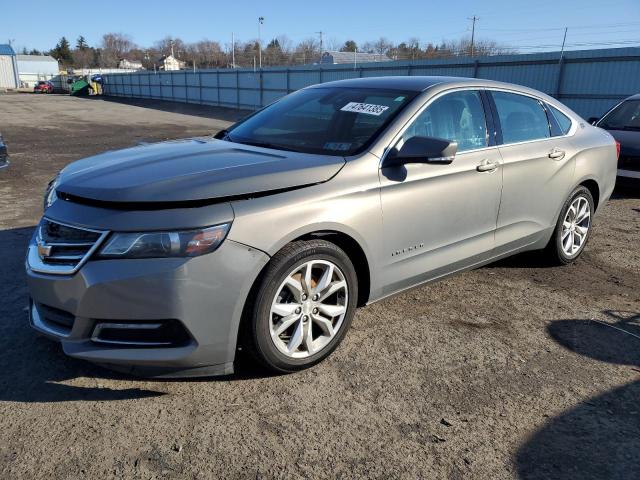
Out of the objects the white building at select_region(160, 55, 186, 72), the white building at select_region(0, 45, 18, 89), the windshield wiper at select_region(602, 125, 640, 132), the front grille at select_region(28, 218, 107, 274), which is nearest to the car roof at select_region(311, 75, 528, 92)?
the front grille at select_region(28, 218, 107, 274)

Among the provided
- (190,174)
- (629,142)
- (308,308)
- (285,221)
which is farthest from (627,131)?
(190,174)

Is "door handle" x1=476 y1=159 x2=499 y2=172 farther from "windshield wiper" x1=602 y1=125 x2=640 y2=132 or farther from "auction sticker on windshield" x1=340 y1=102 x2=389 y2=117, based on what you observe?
"windshield wiper" x1=602 y1=125 x2=640 y2=132

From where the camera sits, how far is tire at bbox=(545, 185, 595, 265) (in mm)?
4898

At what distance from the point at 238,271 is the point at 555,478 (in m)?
1.70

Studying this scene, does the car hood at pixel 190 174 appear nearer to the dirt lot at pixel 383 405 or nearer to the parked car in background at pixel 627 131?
the dirt lot at pixel 383 405

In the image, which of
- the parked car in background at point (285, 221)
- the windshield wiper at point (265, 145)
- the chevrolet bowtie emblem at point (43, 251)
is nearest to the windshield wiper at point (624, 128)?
the parked car in background at point (285, 221)

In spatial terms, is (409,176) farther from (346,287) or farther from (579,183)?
(579,183)

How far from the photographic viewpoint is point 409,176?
348 cm

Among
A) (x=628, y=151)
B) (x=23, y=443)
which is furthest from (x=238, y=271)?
(x=628, y=151)

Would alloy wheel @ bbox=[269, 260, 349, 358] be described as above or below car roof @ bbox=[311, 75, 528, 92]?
below

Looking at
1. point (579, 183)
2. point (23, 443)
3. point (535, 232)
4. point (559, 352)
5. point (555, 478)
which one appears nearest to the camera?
point (555, 478)

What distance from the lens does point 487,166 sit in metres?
4.00

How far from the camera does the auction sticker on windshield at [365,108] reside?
12.2 ft

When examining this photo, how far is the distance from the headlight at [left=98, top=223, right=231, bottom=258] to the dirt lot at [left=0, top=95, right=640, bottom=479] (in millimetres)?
824
